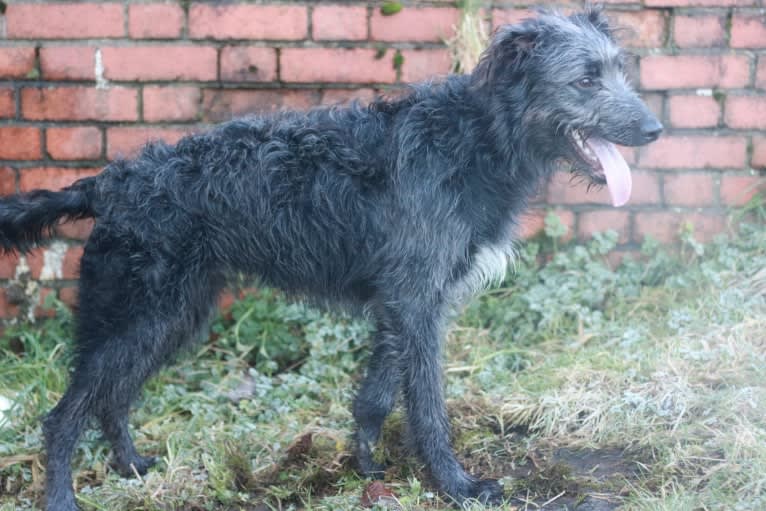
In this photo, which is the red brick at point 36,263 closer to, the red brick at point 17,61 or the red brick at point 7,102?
the red brick at point 7,102

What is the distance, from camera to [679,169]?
4.64 metres

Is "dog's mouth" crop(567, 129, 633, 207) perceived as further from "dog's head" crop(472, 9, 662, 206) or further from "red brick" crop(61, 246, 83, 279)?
"red brick" crop(61, 246, 83, 279)

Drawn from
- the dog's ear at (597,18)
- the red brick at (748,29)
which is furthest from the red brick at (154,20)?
the red brick at (748,29)

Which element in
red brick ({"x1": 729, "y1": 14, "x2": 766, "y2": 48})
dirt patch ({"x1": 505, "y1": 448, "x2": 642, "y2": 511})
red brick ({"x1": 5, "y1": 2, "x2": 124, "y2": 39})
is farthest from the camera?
red brick ({"x1": 729, "y1": 14, "x2": 766, "y2": 48})

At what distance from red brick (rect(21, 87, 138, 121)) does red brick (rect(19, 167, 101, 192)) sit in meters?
0.25

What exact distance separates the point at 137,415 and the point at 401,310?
4.65 feet

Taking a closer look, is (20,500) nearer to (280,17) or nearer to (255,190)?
(255,190)

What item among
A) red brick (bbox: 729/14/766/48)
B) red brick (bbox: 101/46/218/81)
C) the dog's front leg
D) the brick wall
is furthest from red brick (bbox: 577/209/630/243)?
red brick (bbox: 101/46/218/81)

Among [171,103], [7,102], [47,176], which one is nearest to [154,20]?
[171,103]

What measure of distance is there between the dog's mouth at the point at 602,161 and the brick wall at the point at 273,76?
4.01 ft

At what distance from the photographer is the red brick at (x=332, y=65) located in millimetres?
4422

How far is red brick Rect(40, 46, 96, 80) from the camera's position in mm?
4352

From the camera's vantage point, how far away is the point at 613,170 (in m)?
3.33

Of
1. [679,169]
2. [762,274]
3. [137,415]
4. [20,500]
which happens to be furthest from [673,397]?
[20,500]
